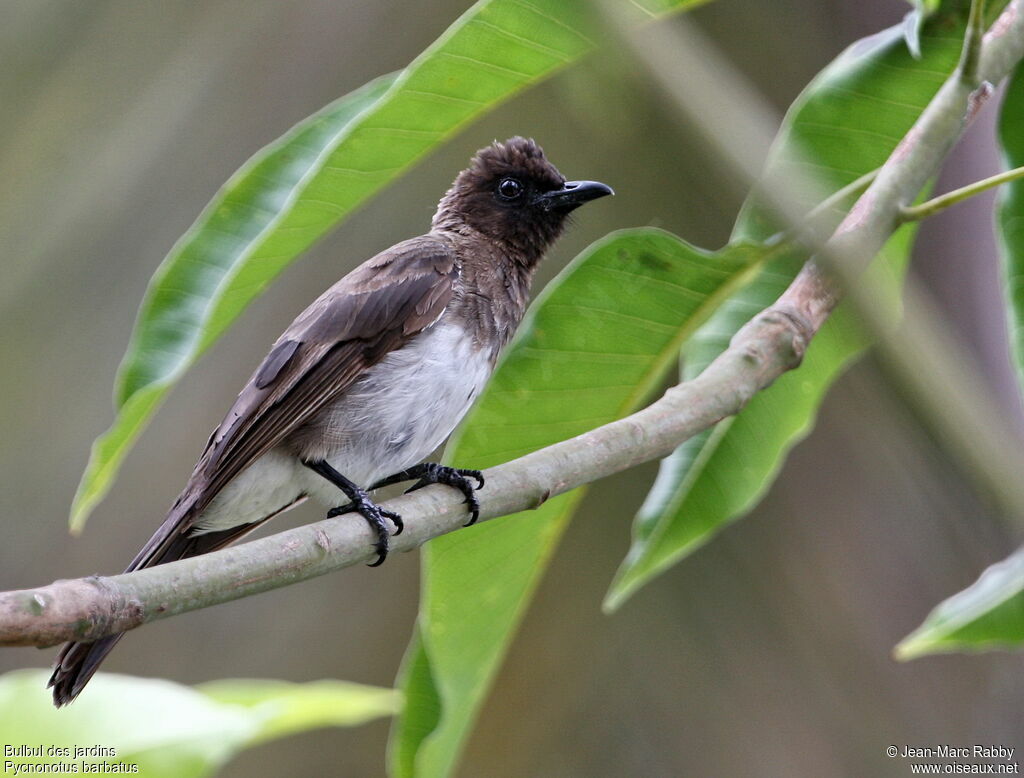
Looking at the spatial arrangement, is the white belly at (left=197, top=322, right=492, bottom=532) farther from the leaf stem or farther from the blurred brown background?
the blurred brown background

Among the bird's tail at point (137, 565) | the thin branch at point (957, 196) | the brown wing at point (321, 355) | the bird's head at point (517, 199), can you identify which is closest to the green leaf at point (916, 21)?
the thin branch at point (957, 196)

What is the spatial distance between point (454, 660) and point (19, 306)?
378 centimetres

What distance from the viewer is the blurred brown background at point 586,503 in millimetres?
4289

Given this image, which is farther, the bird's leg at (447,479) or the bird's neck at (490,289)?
the bird's neck at (490,289)

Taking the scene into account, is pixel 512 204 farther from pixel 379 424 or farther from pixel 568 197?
pixel 379 424

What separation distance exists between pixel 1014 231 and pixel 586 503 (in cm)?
298

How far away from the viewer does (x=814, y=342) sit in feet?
8.05

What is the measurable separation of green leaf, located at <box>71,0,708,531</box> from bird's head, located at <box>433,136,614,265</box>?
1.04 metres

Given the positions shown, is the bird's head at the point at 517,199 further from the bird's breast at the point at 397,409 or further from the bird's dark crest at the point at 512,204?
the bird's breast at the point at 397,409

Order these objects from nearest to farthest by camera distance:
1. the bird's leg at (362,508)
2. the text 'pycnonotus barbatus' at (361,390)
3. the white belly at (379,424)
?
1. the bird's leg at (362,508)
2. the text 'pycnonotus barbatus' at (361,390)
3. the white belly at (379,424)

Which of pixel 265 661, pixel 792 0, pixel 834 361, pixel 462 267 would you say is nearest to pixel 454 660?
pixel 834 361

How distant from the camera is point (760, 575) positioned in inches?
174

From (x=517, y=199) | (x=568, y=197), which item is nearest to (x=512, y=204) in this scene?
(x=517, y=199)

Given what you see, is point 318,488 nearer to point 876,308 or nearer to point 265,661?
point 876,308
